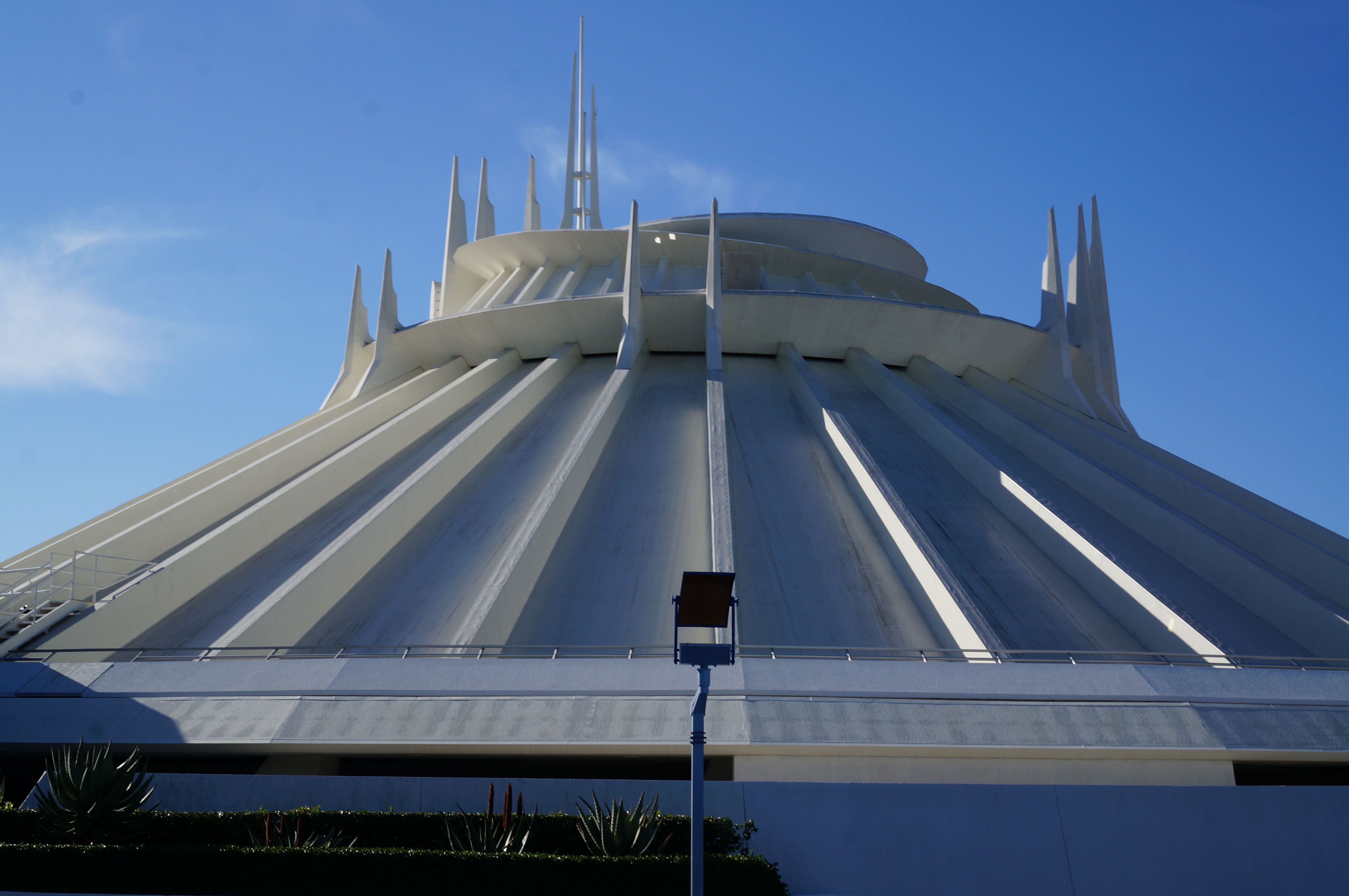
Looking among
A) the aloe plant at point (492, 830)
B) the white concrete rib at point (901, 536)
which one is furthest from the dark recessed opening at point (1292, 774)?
the aloe plant at point (492, 830)

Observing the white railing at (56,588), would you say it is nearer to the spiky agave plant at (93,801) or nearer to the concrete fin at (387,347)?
the spiky agave plant at (93,801)

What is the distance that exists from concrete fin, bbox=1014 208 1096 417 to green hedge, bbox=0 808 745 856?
16.7 metres

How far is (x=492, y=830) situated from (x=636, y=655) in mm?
3230

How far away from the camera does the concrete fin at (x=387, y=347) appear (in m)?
20.9

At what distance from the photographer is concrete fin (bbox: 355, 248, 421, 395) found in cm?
2086

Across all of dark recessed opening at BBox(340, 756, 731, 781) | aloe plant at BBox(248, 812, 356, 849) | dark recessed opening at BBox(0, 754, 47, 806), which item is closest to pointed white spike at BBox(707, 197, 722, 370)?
dark recessed opening at BBox(340, 756, 731, 781)

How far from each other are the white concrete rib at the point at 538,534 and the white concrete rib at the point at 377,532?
150 centimetres

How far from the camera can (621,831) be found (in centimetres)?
733

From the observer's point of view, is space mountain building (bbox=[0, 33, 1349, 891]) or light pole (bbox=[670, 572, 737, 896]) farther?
space mountain building (bbox=[0, 33, 1349, 891])

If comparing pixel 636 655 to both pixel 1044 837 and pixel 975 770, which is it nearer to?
pixel 975 770

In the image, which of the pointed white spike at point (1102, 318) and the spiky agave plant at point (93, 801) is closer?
the spiky agave plant at point (93, 801)

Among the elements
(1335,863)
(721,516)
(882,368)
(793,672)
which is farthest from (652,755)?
(882,368)

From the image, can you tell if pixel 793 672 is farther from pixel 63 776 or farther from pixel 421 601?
Result: pixel 63 776

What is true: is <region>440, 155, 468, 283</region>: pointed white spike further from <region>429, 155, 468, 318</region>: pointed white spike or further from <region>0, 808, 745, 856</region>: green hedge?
<region>0, 808, 745, 856</region>: green hedge
